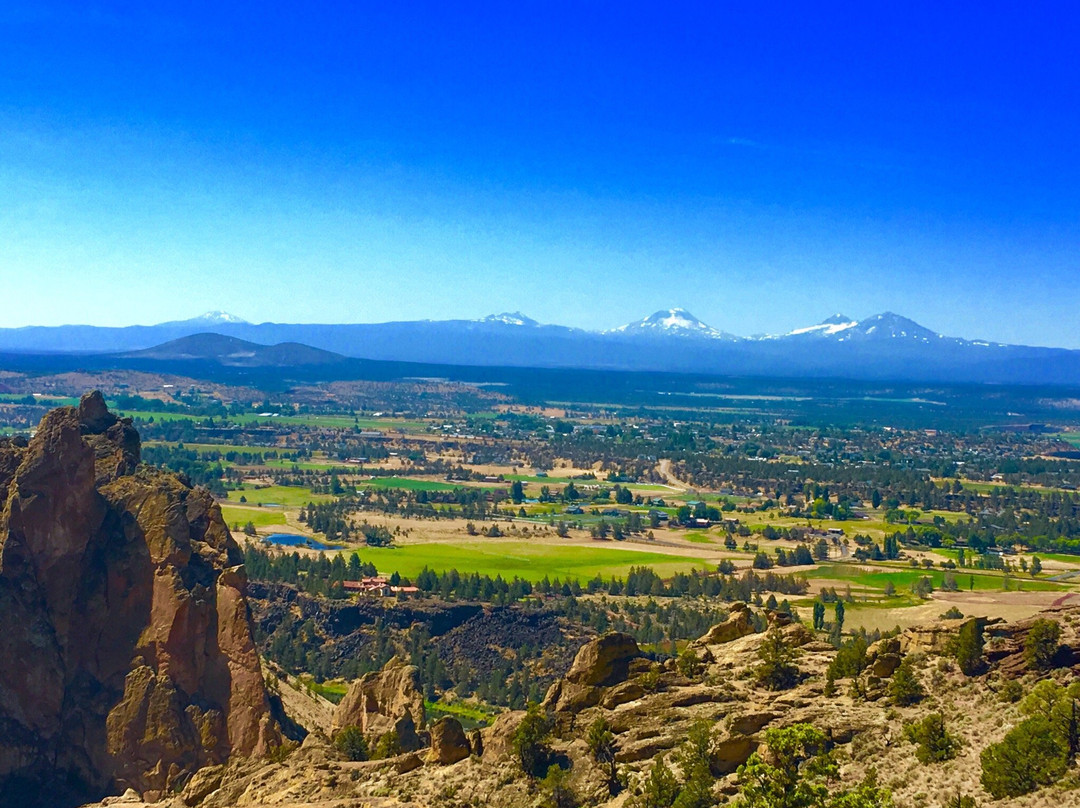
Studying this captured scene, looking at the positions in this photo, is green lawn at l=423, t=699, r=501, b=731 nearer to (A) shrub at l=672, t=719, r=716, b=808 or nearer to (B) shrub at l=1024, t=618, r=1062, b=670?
(A) shrub at l=672, t=719, r=716, b=808

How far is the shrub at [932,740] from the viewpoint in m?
29.0

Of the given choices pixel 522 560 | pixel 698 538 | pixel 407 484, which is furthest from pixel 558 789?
pixel 407 484

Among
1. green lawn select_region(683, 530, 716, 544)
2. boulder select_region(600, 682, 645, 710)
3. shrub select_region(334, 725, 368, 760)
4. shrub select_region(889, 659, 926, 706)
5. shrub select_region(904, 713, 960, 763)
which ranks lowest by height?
green lawn select_region(683, 530, 716, 544)

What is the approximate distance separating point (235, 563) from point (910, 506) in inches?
4937

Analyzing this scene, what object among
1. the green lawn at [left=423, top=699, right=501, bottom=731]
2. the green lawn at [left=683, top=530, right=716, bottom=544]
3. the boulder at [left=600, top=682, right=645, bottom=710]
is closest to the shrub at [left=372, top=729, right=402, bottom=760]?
the boulder at [left=600, top=682, right=645, bottom=710]

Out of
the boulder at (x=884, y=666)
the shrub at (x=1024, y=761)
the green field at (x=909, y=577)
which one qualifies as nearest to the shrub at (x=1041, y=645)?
the boulder at (x=884, y=666)

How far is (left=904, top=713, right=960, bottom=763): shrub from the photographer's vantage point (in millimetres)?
29016

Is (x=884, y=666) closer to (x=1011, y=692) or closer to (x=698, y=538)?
(x=1011, y=692)

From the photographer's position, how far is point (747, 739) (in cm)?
3055

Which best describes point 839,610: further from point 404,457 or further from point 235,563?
point 404,457

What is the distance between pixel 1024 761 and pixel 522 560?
78908mm

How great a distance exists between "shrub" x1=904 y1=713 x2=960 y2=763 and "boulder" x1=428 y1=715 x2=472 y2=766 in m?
11.7

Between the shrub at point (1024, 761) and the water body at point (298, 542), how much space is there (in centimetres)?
8219

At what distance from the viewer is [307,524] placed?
391 feet
